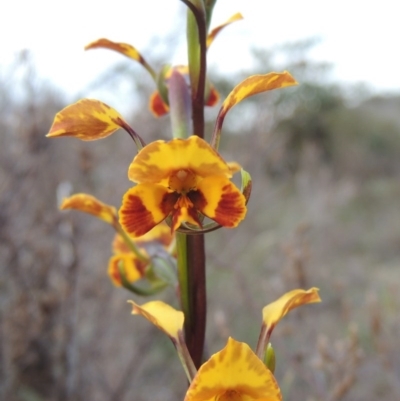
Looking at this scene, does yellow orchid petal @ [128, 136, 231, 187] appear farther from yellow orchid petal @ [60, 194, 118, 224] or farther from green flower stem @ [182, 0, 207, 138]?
yellow orchid petal @ [60, 194, 118, 224]

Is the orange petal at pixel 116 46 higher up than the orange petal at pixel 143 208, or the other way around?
the orange petal at pixel 116 46

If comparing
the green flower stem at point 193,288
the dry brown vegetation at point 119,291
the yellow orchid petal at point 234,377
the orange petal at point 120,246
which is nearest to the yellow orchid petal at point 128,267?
the orange petal at point 120,246

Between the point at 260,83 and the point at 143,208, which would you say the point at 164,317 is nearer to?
the point at 143,208

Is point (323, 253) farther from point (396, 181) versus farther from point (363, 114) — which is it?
point (363, 114)

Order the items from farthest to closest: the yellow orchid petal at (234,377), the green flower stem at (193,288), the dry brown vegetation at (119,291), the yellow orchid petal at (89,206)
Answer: the dry brown vegetation at (119,291) < the yellow orchid petal at (89,206) < the green flower stem at (193,288) < the yellow orchid petal at (234,377)

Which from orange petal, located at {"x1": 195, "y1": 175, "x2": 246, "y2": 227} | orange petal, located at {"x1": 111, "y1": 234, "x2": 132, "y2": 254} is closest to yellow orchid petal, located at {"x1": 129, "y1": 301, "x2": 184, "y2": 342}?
orange petal, located at {"x1": 195, "y1": 175, "x2": 246, "y2": 227}

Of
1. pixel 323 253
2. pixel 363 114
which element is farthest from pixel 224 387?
pixel 363 114

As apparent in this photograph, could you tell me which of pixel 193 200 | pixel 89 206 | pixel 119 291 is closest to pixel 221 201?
pixel 193 200

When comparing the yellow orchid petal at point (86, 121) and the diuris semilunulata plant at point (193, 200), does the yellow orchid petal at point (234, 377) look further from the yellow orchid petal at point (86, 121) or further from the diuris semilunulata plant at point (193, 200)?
the yellow orchid petal at point (86, 121)
